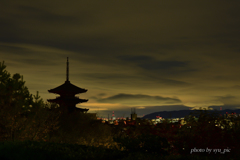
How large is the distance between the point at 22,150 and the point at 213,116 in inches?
365

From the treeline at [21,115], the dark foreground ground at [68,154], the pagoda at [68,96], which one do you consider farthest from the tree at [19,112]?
the pagoda at [68,96]

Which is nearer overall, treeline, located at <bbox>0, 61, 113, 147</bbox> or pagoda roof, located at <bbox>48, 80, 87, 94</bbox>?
treeline, located at <bbox>0, 61, 113, 147</bbox>

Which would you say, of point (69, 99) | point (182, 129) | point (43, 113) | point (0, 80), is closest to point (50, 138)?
point (43, 113)

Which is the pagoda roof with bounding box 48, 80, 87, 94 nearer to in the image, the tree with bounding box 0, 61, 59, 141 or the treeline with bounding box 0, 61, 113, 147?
the treeline with bounding box 0, 61, 113, 147

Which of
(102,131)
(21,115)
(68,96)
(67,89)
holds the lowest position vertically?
(102,131)

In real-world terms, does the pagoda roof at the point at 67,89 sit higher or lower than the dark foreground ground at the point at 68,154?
higher

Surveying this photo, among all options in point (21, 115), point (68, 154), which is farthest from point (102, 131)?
point (68, 154)

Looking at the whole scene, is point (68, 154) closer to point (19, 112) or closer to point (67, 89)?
point (19, 112)

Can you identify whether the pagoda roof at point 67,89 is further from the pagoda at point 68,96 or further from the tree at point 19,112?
the tree at point 19,112

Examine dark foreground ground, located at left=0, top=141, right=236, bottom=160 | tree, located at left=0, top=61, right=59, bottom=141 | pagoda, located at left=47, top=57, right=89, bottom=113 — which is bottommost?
dark foreground ground, located at left=0, top=141, right=236, bottom=160

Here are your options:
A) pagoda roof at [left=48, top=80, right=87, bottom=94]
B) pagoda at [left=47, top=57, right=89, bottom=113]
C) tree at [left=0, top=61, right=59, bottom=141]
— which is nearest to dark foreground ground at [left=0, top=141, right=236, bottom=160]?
tree at [left=0, top=61, right=59, bottom=141]

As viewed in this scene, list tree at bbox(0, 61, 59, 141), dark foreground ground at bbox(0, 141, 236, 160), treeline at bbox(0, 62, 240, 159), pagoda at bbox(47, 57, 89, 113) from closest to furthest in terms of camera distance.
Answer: dark foreground ground at bbox(0, 141, 236, 160), treeline at bbox(0, 62, 240, 159), tree at bbox(0, 61, 59, 141), pagoda at bbox(47, 57, 89, 113)

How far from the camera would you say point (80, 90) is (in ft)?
204

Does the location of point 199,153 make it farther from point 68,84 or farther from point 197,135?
point 68,84
